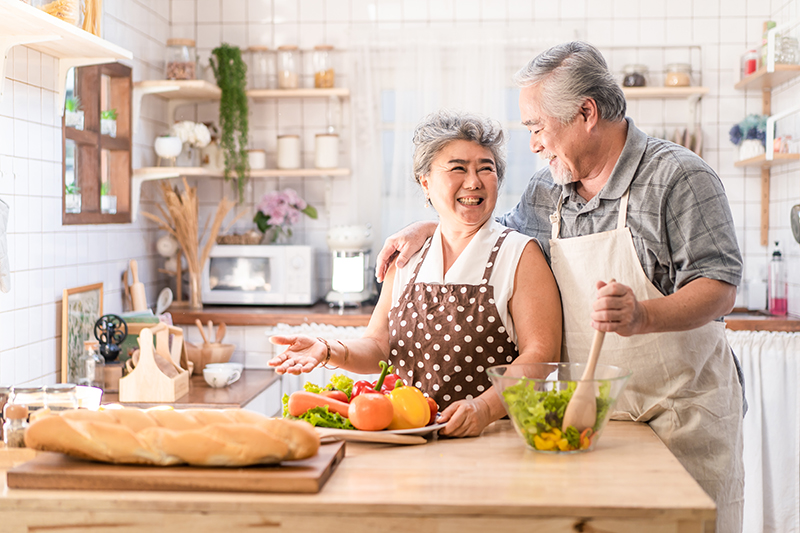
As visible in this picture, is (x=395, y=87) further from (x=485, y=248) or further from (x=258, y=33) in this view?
(x=485, y=248)

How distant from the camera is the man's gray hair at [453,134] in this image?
1.62 m

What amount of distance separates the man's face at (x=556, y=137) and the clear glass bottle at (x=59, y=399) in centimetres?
106

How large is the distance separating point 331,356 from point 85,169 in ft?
5.94

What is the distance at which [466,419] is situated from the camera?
4.37ft

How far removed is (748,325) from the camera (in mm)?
3088

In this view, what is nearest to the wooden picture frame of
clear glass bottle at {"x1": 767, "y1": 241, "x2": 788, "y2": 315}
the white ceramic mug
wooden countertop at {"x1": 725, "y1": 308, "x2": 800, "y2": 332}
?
the white ceramic mug

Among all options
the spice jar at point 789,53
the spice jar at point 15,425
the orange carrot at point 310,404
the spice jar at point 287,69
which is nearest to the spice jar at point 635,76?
the spice jar at point 789,53

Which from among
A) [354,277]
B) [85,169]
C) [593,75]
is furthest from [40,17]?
[354,277]

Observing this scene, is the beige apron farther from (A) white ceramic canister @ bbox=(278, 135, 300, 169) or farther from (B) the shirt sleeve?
(A) white ceramic canister @ bbox=(278, 135, 300, 169)

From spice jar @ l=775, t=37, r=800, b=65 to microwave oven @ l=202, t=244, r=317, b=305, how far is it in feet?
7.30

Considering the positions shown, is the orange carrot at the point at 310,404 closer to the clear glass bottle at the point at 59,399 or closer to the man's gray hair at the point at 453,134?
the clear glass bottle at the point at 59,399

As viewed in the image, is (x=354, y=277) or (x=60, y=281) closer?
(x=60, y=281)

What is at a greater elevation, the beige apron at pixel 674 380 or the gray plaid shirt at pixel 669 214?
the gray plaid shirt at pixel 669 214

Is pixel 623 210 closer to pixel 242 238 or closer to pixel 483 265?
pixel 483 265
